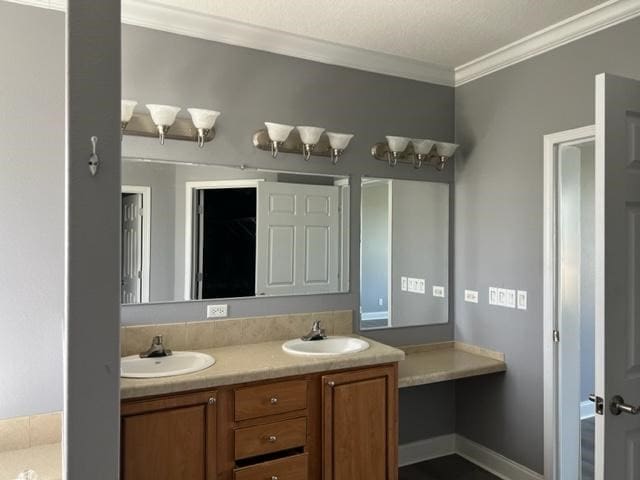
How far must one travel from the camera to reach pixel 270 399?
6.95ft

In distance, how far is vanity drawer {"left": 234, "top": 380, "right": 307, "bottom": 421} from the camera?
2062 millimetres

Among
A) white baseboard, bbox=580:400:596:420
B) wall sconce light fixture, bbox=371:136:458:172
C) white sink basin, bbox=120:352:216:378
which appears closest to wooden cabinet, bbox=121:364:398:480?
white sink basin, bbox=120:352:216:378

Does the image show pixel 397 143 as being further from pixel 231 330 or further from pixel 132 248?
pixel 132 248

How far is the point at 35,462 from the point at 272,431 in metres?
0.98

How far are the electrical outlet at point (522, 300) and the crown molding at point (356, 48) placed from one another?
1.42m

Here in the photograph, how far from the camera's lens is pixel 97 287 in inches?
35.6

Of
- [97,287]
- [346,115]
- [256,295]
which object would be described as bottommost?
[256,295]

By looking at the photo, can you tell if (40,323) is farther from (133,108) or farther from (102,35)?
(102,35)

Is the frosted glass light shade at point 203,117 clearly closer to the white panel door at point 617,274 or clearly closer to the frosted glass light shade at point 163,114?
the frosted glass light shade at point 163,114

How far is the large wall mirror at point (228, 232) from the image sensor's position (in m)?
2.45

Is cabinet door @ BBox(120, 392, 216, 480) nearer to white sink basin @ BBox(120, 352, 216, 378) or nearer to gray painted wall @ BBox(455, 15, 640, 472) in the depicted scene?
white sink basin @ BBox(120, 352, 216, 378)

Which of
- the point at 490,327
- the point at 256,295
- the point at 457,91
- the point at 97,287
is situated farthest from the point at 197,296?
the point at 457,91

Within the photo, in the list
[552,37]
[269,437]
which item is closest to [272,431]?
[269,437]

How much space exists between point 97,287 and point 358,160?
7.59 ft
